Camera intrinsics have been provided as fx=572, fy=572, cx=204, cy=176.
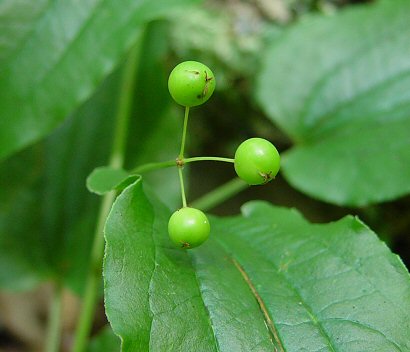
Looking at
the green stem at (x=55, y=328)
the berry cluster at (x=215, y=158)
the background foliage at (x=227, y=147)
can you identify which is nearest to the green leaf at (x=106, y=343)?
the background foliage at (x=227, y=147)

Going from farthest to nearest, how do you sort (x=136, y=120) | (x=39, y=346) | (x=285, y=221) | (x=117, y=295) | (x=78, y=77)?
(x=39, y=346) < (x=136, y=120) < (x=78, y=77) < (x=285, y=221) < (x=117, y=295)

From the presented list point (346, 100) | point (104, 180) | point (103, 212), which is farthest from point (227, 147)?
point (104, 180)

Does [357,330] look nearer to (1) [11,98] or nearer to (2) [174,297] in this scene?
(2) [174,297]

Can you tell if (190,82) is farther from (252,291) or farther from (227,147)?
(227,147)

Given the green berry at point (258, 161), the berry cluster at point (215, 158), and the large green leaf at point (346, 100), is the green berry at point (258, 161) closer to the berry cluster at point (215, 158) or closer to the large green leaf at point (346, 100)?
the berry cluster at point (215, 158)

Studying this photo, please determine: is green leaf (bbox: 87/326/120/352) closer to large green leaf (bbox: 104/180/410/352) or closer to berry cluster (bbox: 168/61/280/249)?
large green leaf (bbox: 104/180/410/352)

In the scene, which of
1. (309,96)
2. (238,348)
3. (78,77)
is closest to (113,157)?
(78,77)

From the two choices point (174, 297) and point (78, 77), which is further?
point (78, 77)
